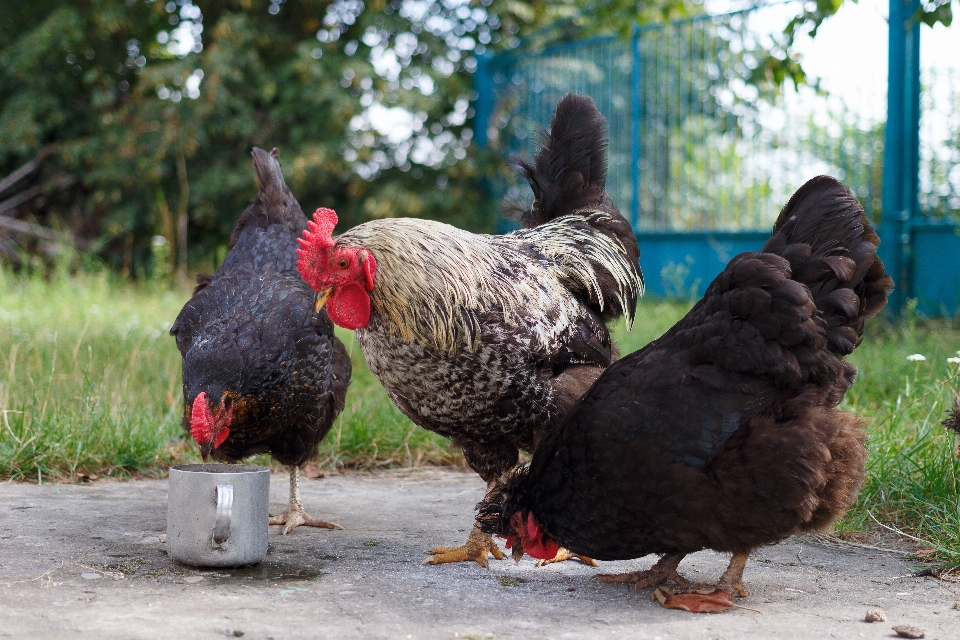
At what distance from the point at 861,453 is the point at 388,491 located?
2.45 metres

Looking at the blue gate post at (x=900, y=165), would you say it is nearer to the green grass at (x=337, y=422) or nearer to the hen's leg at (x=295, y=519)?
the green grass at (x=337, y=422)

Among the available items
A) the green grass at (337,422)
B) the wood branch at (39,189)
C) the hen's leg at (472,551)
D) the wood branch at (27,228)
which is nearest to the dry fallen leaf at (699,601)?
the hen's leg at (472,551)

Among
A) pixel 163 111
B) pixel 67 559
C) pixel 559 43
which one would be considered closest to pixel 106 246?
pixel 163 111

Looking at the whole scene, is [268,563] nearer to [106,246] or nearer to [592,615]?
[592,615]

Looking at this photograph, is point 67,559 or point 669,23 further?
point 669,23

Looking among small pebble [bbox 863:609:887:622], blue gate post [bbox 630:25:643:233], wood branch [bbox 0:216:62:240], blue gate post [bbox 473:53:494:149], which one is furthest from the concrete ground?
wood branch [bbox 0:216:62:240]

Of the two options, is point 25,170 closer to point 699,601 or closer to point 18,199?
point 18,199

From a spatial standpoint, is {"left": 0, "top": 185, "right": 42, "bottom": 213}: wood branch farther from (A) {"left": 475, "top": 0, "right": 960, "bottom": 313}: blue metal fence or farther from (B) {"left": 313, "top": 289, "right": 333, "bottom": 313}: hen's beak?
(B) {"left": 313, "top": 289, "right": 333, "bottom": 313}: hen's beak

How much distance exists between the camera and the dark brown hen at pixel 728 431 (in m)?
2.86

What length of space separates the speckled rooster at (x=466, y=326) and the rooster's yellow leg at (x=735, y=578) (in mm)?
888

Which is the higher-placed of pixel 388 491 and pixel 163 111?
pixel 163 111

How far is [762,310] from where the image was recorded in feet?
9.87

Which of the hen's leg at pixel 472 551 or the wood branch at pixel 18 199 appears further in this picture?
the wood branch at pixel 18 199

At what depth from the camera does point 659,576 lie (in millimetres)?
3199
